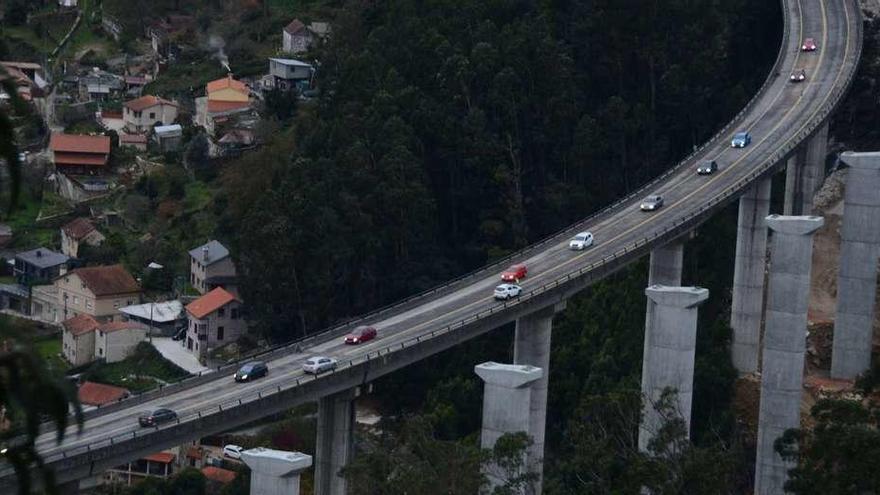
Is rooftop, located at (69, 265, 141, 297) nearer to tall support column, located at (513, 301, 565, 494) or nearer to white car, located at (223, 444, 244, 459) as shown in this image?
white car, located at (223, 444, 244, 459)

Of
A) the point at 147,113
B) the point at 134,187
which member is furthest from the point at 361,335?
the point at 147,113

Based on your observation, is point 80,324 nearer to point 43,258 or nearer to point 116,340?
point 116,340

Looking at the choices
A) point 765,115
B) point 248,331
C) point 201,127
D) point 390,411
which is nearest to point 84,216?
point 201,127

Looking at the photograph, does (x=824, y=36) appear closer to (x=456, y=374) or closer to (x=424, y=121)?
(x=424, y=121)

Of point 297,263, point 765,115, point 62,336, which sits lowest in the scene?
point 62,336

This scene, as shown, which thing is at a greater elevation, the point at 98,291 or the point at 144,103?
the point at 144,103

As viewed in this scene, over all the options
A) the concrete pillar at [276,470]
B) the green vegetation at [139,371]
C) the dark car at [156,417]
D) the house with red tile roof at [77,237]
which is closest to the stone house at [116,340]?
the green vegetation at [139,371]
